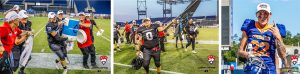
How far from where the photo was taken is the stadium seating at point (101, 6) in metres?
7.71

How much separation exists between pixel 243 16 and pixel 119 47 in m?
2.00

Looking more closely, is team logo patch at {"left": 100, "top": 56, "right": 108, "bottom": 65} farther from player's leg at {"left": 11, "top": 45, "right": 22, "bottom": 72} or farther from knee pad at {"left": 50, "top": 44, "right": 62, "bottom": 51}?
player's leg at {"left": 11, "top": 45, "right": 22, "bottom": 72}

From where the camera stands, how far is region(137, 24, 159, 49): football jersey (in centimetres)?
770

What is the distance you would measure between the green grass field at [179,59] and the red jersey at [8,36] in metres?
1.63

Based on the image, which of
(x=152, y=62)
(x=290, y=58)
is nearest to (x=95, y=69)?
(x=152, y=62)

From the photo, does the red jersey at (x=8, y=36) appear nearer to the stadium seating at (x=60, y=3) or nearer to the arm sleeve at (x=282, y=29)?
the stadium seating at (x=60, y=3)

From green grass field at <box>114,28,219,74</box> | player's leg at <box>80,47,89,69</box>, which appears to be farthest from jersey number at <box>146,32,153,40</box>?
player's leg at <box>80,47,89,69</box>

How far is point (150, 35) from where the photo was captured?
7.70 m

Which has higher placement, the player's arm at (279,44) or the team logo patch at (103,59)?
the player's arm at (279,44)

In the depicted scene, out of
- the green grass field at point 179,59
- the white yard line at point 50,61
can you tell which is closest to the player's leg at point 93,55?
the white yard line at point 50,61

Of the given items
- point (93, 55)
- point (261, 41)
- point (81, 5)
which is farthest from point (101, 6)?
point (261, 41)

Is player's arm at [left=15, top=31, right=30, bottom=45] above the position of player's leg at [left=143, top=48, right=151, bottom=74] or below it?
above

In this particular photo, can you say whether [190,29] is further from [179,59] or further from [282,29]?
[282,29]

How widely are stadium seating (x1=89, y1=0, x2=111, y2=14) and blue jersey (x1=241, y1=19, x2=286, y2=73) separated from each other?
218cm
